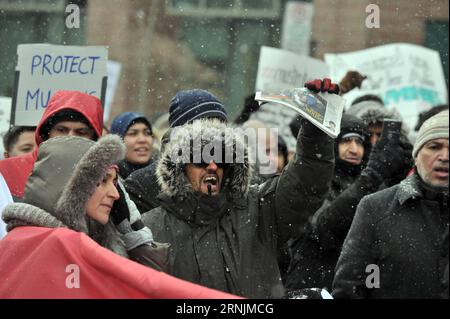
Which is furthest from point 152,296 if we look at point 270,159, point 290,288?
point 270,159

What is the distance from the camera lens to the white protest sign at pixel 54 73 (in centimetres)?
646

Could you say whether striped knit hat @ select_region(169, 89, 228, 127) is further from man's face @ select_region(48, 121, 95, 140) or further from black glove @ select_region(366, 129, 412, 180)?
black glove @ select_region(366, 129, 412, 180)

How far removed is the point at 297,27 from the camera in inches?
534

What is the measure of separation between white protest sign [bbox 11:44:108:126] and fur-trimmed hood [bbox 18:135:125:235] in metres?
2.18

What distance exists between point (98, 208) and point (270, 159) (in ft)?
7.64

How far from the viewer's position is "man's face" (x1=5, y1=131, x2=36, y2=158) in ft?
21.7

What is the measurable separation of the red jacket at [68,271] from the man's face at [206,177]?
75 cm

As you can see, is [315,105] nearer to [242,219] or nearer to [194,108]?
[242,219]

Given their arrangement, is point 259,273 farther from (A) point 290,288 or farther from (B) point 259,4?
(B) point 259,4

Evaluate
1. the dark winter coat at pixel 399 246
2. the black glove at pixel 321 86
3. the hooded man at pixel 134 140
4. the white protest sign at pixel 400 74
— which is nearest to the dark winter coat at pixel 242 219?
the black glove at pixel 321 86

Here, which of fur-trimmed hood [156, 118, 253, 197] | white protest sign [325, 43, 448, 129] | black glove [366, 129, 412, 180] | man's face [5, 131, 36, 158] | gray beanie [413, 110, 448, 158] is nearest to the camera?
fur-trimmed hood [156, 118, 253, 197]

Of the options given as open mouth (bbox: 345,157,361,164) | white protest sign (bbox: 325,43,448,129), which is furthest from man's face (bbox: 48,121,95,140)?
white protest sign (bbox: 325,43,448,129)

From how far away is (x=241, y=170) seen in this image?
4.51 metres

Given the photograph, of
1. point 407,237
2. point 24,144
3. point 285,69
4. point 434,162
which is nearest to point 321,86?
point 434,162
